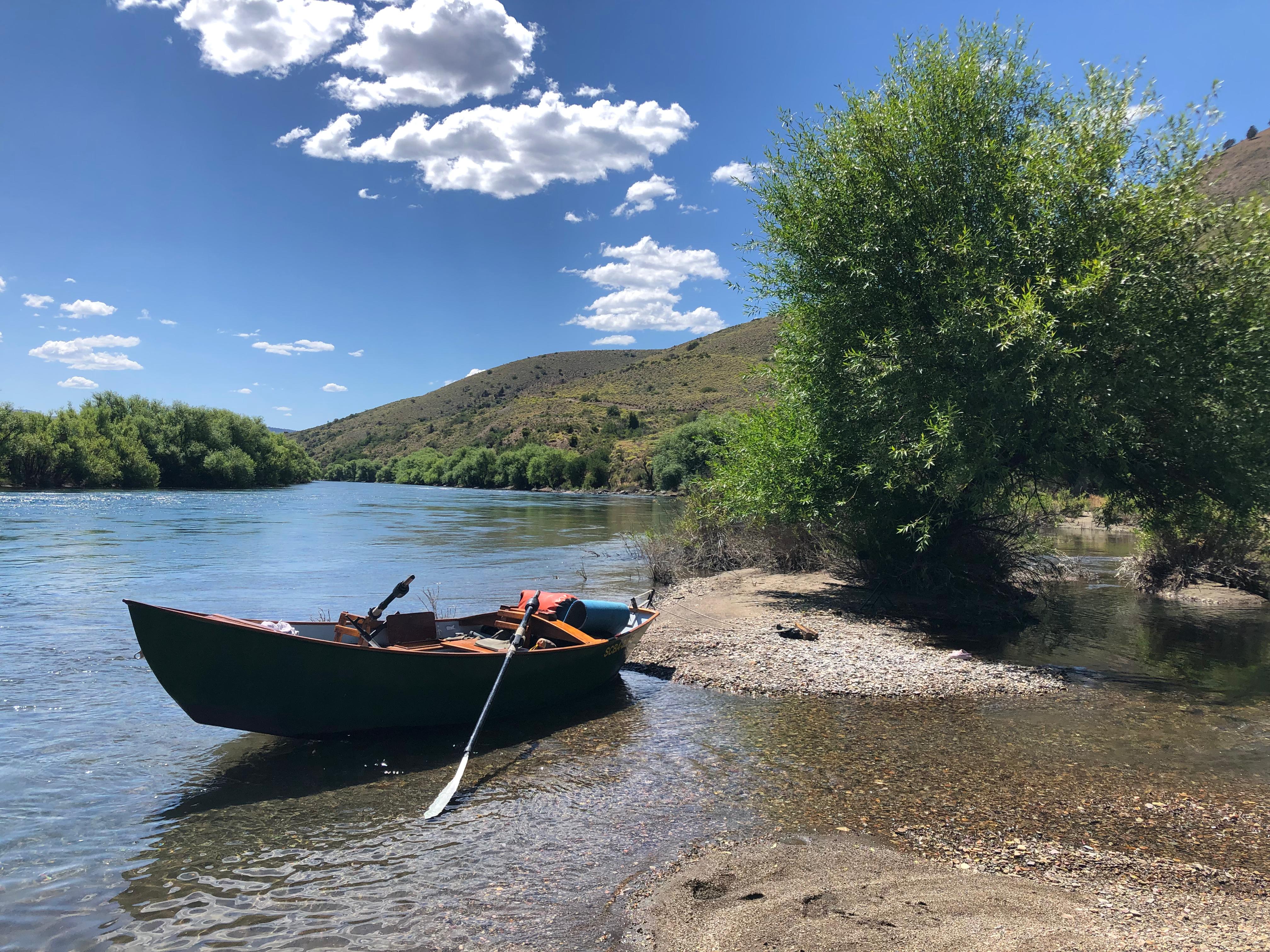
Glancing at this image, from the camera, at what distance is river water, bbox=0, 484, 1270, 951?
5.25 metres

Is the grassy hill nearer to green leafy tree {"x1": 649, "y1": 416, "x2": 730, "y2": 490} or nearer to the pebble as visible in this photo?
green leafy tree {"x1": 649, "y1": 416, "x2": 730, "y2": 490}

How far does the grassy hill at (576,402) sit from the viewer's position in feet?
372

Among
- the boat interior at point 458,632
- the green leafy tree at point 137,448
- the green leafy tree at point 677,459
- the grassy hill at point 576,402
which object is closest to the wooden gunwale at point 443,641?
the boat interior at point 458,632

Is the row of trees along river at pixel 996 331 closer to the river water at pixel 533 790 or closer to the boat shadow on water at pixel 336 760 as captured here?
the river water at pixel 533 790

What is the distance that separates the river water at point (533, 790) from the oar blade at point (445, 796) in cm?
11

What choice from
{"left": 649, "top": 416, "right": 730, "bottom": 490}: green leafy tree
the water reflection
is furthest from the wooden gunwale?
{"left": 649, "top": 416, "right": 730, "bottom": 490}: green leafy tree

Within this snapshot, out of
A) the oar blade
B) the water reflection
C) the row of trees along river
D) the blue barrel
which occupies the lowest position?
the water reflection

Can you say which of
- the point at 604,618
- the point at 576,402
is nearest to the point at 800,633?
the point at 604,618

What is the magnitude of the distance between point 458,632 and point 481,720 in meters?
2.84

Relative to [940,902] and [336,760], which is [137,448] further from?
[940,902]

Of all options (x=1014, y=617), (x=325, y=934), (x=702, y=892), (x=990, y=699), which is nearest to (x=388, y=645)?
(x=325, y=934)

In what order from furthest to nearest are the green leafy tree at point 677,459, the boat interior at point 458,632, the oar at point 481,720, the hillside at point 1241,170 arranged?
the green leafy tree at point 677,459 → the hillside at point 1241,170 → the boat interior at point 458,632 → the oar at point 481,720

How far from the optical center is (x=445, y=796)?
684cm

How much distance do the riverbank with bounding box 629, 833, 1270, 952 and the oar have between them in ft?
7.78
